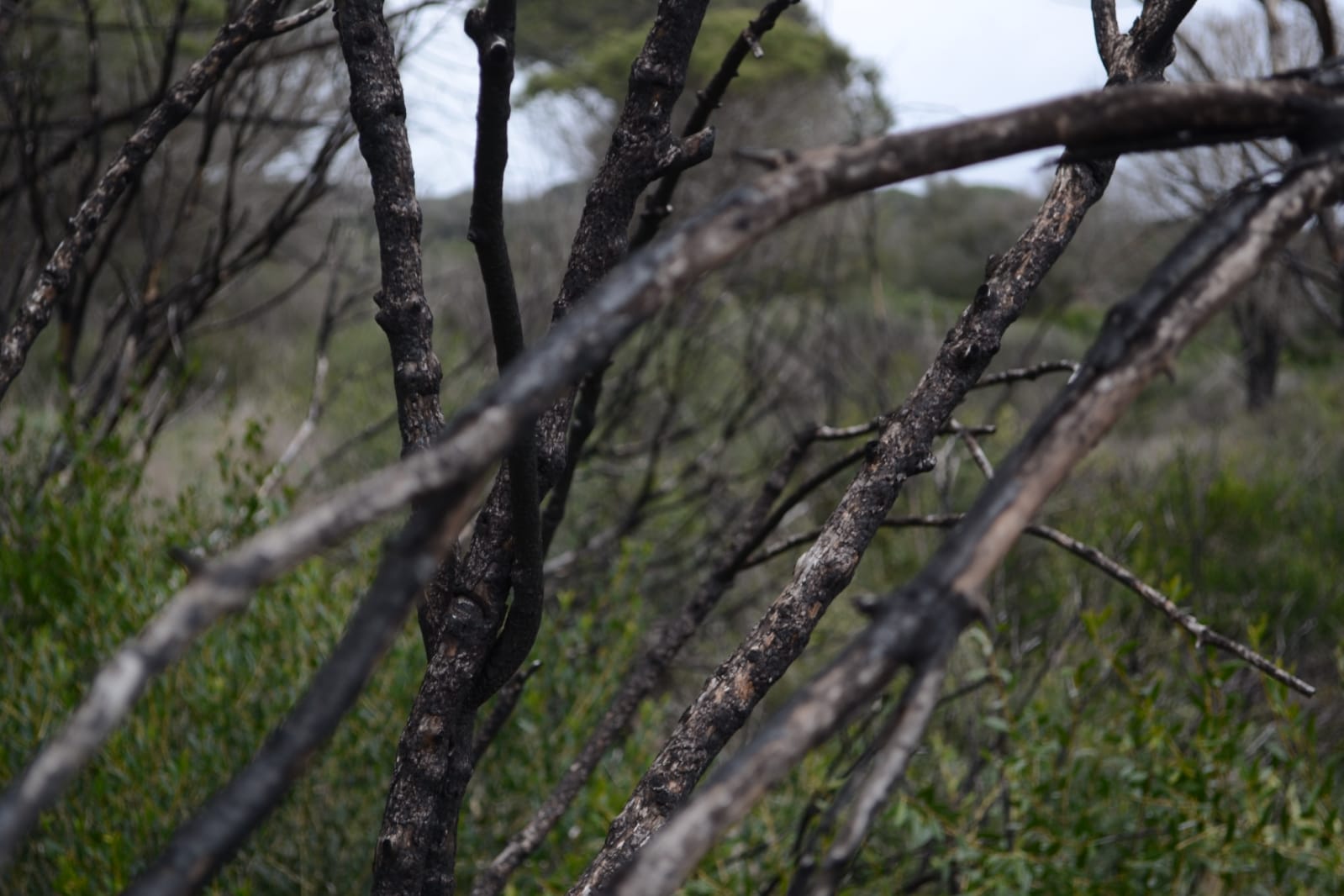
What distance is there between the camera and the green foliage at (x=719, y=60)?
9.86m

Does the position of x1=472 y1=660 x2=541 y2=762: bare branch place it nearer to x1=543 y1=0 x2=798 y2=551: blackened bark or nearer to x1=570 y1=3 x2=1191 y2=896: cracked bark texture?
x1=543 y1=0 x2=798 y2=551: blackened bark

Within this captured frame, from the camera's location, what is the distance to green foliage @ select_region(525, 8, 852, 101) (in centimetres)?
986

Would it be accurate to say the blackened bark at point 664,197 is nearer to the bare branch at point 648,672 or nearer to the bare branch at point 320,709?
the bare branch at point 648,672

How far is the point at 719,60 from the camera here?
1017 centimetres

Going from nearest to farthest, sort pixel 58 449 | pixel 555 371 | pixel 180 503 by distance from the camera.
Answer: pixel 555 371, pixel 180 503, pixel 58 449

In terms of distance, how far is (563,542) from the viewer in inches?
186

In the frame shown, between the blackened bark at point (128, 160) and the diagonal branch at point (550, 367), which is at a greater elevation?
the blackened bark at point (128, 160)

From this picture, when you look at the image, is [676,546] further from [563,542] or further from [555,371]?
[555,371]

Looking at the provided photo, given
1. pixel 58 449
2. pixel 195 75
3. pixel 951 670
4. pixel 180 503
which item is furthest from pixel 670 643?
pixel 951 670

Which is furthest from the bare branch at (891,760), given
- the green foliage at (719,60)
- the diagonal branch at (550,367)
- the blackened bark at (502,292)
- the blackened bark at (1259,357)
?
the blackened bark at (1259,357)

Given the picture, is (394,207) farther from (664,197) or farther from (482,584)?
(664,197)

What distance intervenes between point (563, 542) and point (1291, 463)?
529 centimetres

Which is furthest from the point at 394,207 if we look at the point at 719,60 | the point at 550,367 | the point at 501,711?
the point at 719,60

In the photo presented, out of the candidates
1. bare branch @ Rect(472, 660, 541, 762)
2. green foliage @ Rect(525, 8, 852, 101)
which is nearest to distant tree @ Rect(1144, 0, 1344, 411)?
bare branch @ Rect(472, 660, 541, 762)
